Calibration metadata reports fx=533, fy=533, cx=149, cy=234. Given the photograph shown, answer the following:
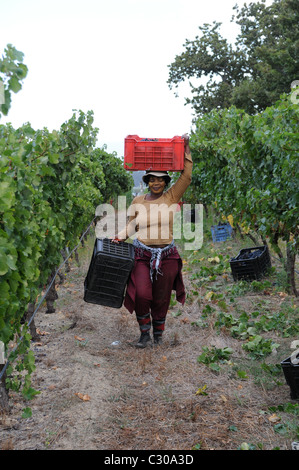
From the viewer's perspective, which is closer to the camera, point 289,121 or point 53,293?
point 289,121

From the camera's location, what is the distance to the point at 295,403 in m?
3.95

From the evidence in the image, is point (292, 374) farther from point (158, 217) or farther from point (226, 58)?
point (226, 58)

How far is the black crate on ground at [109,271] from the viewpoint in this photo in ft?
17.0

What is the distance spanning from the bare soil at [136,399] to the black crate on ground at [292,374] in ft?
0.31

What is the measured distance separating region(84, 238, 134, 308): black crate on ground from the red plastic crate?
81cm

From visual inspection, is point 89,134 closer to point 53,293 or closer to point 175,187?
point 175,187

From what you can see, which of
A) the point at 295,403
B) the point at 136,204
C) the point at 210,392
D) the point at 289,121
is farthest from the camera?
the point at 136,204

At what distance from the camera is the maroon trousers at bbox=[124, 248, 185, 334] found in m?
5.42

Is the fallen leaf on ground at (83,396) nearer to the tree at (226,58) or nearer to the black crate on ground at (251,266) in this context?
the black crate on ground at (251,266)

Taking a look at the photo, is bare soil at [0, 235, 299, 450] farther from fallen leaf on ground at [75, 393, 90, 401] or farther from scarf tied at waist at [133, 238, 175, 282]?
scarf tied at waist at [133, 238, 175, 282]

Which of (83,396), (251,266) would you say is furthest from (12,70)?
(251,266)

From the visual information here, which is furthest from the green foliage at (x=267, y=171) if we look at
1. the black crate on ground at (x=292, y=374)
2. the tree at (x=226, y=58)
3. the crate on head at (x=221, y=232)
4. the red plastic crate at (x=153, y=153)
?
the tree at (x=226, y=58)

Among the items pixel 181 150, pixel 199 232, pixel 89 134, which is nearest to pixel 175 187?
pixel 181 150
